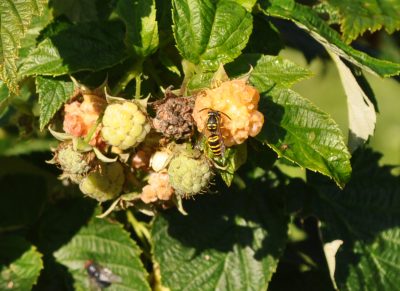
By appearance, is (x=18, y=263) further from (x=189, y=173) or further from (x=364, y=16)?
(x=364, y=16)

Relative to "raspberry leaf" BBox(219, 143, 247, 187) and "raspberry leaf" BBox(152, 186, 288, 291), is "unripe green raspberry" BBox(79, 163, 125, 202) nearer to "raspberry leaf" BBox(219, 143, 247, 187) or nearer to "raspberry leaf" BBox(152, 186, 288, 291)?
"raspberry leaf" BBox(219, 143, 247, 187)

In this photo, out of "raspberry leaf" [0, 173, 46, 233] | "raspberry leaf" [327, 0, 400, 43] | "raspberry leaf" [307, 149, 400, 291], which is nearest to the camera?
"raspberry leaf" [327, 0, 400, 43]

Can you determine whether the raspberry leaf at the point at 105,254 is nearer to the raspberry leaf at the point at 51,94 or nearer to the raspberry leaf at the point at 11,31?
the raspberry leaf at the point at 51,94

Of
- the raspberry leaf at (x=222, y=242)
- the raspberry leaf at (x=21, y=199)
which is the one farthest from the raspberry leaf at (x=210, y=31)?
the raspberry leaf at (x=21, y=199)

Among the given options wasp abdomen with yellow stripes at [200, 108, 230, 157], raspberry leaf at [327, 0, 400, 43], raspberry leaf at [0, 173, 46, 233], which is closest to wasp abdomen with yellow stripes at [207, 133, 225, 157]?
wasp abdomen with yellow stripes at [200, 108, 230, 157]

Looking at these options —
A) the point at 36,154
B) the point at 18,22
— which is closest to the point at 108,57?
the point at 18,22

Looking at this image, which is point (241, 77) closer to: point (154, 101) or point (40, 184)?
point (154, 101)
